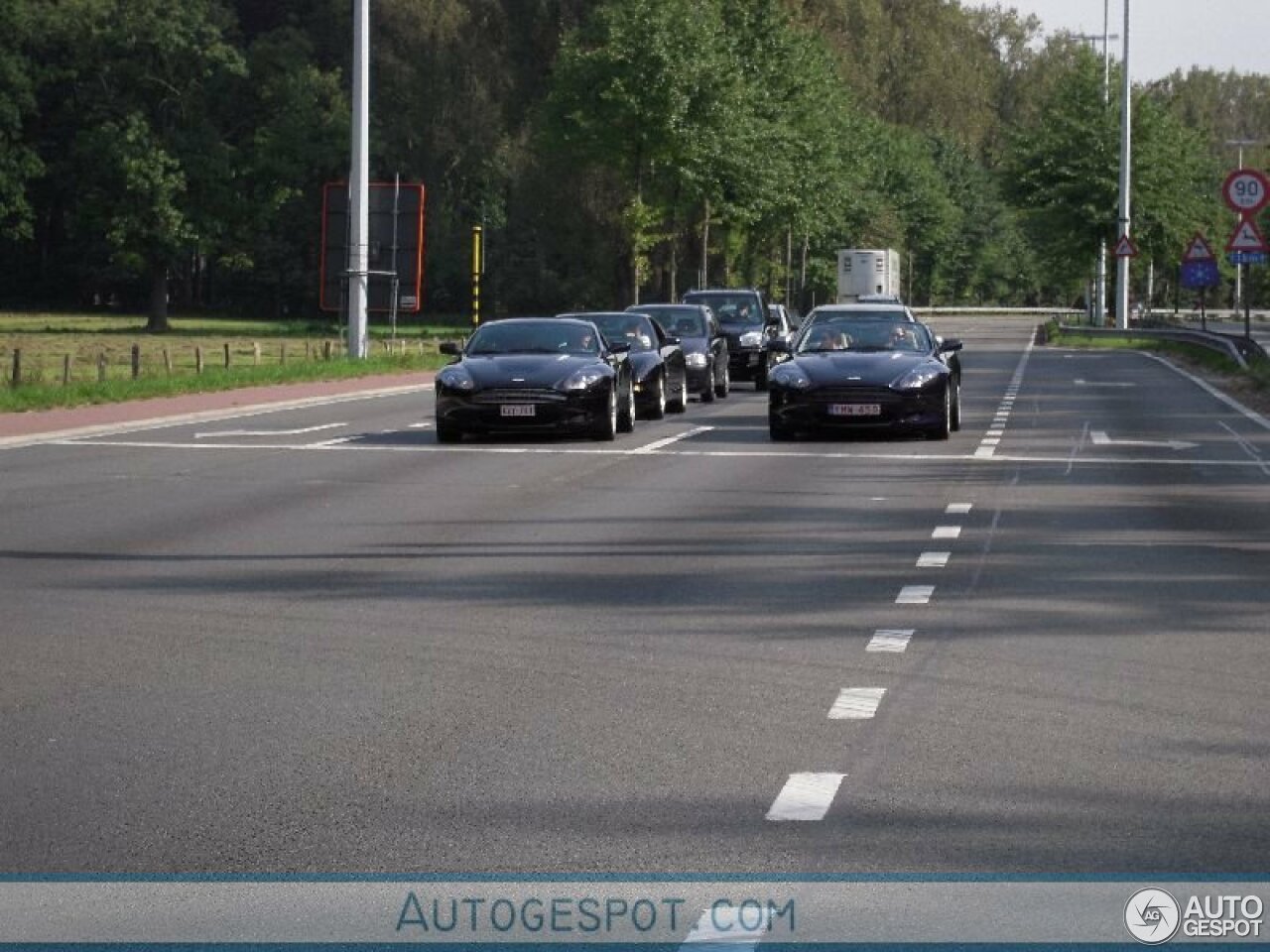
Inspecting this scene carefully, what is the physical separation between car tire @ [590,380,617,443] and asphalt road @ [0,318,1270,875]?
465cm

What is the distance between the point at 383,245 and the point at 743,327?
24.2 ft

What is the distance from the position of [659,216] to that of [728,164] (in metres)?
2.33

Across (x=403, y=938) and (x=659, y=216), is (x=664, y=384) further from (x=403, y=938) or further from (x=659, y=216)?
(x=659, y=216)

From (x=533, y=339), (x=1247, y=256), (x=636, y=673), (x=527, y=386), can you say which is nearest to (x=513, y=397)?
(x=527, y=386)

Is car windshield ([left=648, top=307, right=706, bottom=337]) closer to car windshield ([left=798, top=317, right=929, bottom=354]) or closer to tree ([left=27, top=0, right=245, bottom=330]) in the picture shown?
car windshield ([left=798, top=317, right=929, bottom=354])

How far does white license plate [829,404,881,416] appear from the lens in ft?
80.2

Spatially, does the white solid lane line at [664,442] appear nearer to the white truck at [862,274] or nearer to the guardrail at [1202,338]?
the guardrail at [1202,338]

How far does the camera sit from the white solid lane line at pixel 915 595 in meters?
12.2

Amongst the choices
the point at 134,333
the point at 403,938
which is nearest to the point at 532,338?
the point at 403,938

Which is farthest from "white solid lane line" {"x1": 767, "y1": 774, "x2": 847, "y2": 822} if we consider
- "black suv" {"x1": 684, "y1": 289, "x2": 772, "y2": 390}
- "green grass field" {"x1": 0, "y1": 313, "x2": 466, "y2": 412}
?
"black suv" {"x1": 684, "y1": 289, "x2": 772, "y2": 390}

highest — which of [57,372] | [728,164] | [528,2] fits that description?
[528,2]

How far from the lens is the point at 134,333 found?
88438 millimetres

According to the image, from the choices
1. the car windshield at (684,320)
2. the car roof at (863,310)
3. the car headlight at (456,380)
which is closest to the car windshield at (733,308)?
the car windshield at (684,320)

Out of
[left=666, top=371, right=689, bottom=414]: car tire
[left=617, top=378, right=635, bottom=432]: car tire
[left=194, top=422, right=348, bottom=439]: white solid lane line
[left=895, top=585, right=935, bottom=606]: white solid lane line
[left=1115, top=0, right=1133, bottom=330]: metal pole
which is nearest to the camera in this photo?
[left=895, top=585, right=935, bottom=606]: white solid lane line
